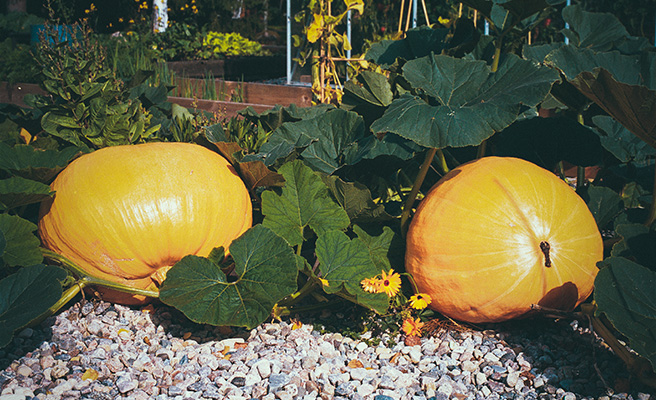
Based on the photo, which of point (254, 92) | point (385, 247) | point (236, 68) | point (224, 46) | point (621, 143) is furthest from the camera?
point (224, 46)

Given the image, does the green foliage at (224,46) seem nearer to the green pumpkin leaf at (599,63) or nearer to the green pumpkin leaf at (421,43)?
the green pumpkin leaf at (421,43)

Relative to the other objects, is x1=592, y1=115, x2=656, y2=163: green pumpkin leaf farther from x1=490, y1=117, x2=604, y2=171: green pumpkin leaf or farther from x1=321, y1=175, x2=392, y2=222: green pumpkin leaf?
x1=321, y1=175, x2=392, y2=222: green pumpkin leaf

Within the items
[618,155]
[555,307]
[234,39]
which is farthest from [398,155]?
[234,39]

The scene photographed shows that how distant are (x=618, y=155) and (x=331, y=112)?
1.17m

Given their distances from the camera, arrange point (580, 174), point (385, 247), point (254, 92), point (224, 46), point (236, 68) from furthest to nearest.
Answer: point (224, 46) → point (236, 68) → point (254, 92) → point (580, 174) → point (385, 247)

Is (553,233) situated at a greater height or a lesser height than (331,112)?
lesser

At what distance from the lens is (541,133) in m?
2.32

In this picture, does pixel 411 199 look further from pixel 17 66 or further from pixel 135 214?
pixel 17 66

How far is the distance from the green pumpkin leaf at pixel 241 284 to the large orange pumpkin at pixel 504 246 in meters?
0.52

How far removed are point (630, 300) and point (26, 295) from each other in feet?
5.65

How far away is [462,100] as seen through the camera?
1945 mm

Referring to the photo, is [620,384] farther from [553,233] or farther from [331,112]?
[331,112]

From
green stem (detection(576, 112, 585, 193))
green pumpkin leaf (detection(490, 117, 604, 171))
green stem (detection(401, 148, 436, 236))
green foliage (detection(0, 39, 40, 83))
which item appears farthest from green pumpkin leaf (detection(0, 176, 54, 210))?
green foliage (detection(0, 39, 40, 83))

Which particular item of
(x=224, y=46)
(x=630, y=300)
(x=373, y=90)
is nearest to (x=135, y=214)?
(x=373, y=90)
